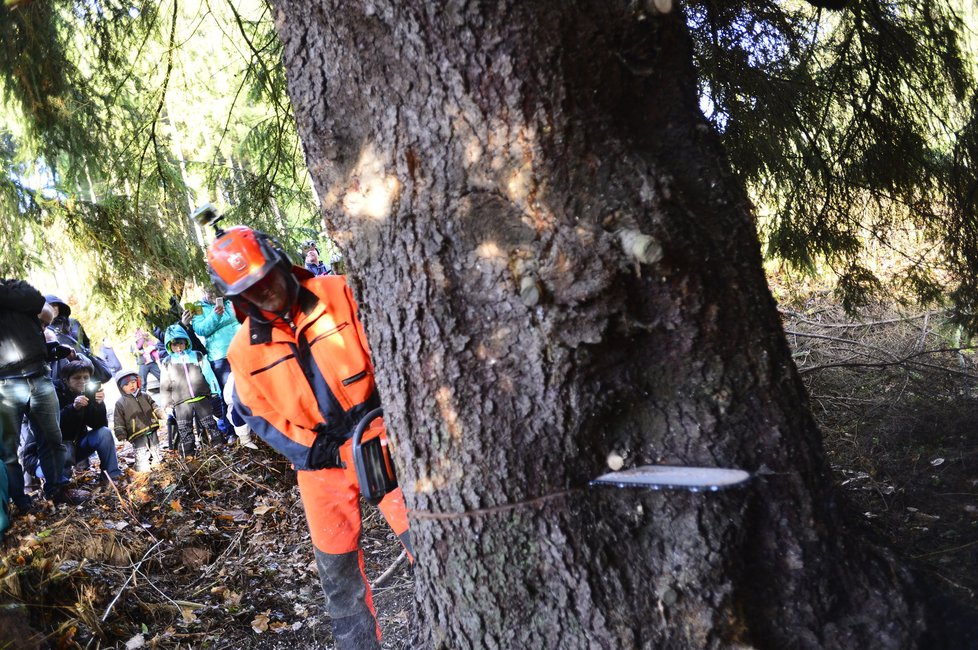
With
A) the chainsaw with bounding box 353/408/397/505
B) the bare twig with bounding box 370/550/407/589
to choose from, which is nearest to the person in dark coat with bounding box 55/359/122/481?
the bare twig with bounding box 370/550/407/589

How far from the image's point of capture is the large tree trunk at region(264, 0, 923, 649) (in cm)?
157

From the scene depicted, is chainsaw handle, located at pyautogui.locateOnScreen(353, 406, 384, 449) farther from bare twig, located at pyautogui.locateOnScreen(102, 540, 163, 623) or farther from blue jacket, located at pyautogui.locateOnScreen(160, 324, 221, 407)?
blue jacket, located at pyautogui.locateOnScreen(160, 324, 221, 407)

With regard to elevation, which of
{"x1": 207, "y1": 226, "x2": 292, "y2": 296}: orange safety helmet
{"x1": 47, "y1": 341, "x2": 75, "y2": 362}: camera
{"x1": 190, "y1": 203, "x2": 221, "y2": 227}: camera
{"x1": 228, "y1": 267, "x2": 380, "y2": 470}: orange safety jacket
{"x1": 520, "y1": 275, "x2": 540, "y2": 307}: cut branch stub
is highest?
{"x1": 47, "y1": 341, "x2": 75, "y2": 362}: camera

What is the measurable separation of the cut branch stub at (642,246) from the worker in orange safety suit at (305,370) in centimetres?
154

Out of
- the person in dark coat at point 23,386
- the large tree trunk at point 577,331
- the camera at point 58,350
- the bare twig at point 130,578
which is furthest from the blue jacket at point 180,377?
the large tree trunk at point 577,331

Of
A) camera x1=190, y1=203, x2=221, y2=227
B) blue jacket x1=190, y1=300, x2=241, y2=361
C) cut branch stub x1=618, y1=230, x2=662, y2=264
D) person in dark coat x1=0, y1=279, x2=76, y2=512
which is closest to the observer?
cut branch stub x1=618, y1=230, x2=662, y2=264

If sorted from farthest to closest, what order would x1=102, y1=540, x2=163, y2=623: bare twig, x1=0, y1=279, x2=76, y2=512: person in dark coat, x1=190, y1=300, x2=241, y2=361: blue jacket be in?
1. x1=190, y1=300, x2=241, y2=361: blue jacket
2. x1=0, y1=279, x2=76, y2=512: person in dark coat
3. x1=102, y1=540, x2=163, y2=623: bare twig

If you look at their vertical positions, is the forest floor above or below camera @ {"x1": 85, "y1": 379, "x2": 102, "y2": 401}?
below

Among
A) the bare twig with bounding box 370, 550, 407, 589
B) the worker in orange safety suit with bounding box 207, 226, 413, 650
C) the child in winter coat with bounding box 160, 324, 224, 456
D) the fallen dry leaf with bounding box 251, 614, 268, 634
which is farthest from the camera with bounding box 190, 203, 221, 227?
the child in winter coat with bounding box 160, 324, 224, 456

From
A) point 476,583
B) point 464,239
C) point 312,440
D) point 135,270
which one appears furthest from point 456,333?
point 135,270

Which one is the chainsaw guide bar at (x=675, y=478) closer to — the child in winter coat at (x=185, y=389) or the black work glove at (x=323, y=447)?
the black work glove at (x=323, y=447)

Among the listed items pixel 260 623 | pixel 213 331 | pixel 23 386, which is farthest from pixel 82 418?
pixel 260 623

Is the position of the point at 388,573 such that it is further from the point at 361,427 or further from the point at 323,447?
the point at 361,427

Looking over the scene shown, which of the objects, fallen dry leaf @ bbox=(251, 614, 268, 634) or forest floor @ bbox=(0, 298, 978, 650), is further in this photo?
fallen dry leaf @ bbox=(251, 614, 268, 634)
